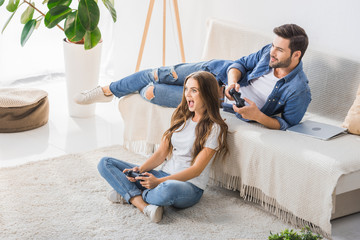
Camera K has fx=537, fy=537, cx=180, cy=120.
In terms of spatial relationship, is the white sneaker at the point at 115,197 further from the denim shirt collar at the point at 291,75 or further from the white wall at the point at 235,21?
the white wall at the point at 235,21

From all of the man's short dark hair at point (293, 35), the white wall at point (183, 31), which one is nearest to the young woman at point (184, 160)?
the man's short dark hair at point (293, 35)

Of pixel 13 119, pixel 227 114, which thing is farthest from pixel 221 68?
pixel 13 119

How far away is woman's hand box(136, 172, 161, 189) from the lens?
2449 millimetres

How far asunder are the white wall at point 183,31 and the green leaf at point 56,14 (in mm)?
971

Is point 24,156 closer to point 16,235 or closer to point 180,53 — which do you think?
point 16,235

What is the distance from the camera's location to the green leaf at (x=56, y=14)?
130 inches

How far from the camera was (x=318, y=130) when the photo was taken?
270cm

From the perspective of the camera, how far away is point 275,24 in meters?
3.35

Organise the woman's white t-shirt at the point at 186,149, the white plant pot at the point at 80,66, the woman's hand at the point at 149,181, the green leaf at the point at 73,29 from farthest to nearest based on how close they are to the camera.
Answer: the white plant pot at the point at 80,66 < the green leaf at the point at 73,29 < the woman's white t-shirt at the point at 186,149 < the woman's hand at the point at 149,181

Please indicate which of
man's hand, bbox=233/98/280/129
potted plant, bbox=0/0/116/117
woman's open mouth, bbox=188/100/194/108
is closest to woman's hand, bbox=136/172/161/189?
woman's open mouth, bbox=188/100/194/108

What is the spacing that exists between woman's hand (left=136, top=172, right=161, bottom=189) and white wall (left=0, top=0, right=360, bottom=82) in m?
1.21

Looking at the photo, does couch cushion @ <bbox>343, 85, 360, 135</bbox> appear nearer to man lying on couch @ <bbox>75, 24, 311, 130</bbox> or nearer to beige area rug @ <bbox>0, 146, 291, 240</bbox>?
man lying on couch @ <bbox>75, 24, 311, 130</bbox>

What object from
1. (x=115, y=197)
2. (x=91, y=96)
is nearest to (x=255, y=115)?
(x=115, y=197)

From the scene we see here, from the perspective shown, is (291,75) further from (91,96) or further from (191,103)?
(91,96)
